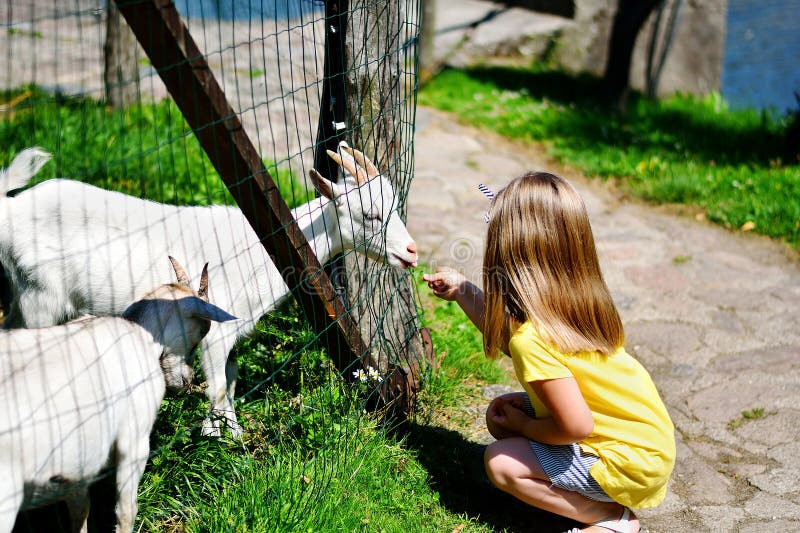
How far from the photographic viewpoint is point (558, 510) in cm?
282

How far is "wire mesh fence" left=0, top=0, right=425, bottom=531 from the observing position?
7.45ft

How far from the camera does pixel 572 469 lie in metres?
2.75

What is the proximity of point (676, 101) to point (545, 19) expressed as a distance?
8.78 ft

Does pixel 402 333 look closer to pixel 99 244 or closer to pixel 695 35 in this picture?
pixel 99 244

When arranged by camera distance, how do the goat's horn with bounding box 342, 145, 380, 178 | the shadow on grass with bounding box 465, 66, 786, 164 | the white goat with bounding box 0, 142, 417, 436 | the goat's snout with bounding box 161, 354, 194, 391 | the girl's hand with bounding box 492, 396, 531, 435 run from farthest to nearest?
the shadow on grass with bounding box 465, 66, 786, 164 < the white goat with bounding box 0, 142, 417, 436 < the goat's horn with bounding box 342, 145, 380, 178 < the girl's hand with bounding box 492, 396, 531, 435 < the goat's snout with bounding box 161, 354, 194, 391

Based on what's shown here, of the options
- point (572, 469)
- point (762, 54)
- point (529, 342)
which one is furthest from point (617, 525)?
point (762, 54)

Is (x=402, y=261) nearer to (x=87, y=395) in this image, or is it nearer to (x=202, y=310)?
(x=202, y=310)

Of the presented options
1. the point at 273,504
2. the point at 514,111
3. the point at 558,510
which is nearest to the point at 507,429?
the point at 558,510

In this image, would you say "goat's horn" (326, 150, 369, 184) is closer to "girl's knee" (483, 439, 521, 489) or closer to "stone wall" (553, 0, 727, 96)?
"girl's knee" (483, 439, 521, 489)

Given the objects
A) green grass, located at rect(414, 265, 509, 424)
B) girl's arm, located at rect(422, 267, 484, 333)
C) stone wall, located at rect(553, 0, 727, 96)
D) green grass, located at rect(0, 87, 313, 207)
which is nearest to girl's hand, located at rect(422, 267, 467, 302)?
girl's arm, located at rect(422, 267, 484, 333)

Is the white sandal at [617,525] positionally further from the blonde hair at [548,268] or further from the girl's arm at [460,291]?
the girl's arm at [460,291]

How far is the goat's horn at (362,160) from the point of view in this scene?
3285mm

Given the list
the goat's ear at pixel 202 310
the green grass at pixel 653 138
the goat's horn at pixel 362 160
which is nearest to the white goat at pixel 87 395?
the goat's ear at pixel 202 310

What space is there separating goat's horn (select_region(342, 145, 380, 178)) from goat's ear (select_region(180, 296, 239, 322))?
3.08 feet
